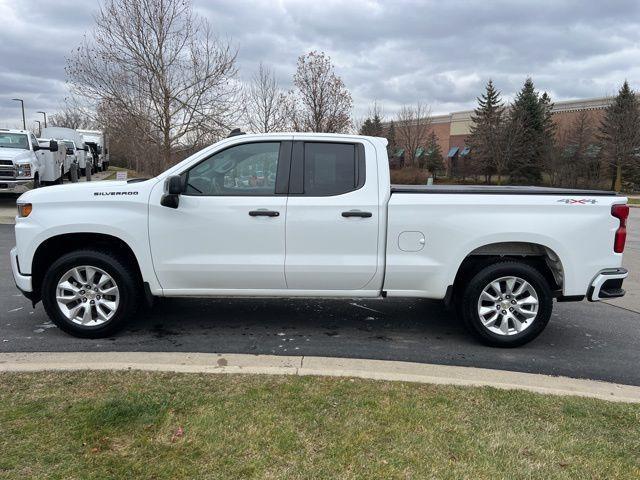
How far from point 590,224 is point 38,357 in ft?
16.3

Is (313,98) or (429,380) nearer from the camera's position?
(429,380)

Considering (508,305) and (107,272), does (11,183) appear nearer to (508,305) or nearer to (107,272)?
(107,272)

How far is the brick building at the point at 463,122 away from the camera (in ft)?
175

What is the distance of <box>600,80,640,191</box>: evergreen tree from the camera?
4272 cm

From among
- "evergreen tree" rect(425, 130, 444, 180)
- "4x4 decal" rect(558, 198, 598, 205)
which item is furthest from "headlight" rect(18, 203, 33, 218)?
"evergreen tree" rect(425, 130, 444, 180)

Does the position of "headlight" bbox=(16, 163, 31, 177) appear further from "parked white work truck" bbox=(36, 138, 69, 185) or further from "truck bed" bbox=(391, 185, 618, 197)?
"truck bed" bbox=(391, 185, 618, 197)

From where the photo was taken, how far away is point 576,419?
3443 mm

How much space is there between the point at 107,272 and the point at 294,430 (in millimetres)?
2642

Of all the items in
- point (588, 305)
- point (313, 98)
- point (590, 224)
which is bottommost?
point (588, 305)

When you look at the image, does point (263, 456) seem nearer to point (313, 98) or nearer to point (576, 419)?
point (576, 419)

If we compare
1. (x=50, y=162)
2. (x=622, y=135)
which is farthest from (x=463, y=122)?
(x=50, y=162)

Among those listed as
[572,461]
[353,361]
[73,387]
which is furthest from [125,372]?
[572,461]

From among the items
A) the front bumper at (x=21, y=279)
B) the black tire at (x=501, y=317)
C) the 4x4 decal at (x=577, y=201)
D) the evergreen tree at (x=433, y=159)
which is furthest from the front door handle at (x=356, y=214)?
the evergreen tree at (x=433, y=159)

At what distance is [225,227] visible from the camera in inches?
189
